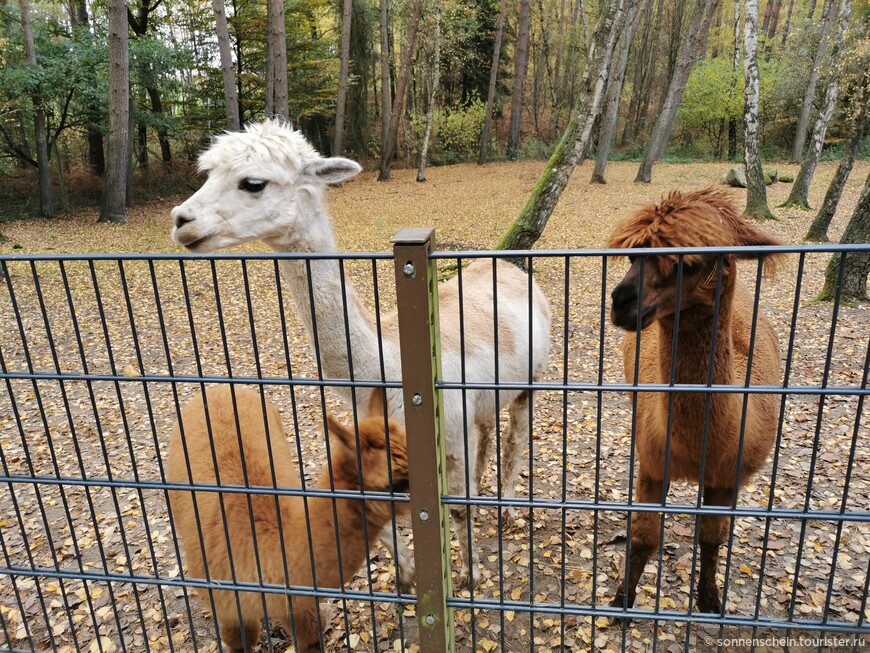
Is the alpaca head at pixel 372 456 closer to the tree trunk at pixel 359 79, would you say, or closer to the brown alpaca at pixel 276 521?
the brown alpaca at pixel 276 521

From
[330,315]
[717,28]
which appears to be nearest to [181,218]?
[330,315]

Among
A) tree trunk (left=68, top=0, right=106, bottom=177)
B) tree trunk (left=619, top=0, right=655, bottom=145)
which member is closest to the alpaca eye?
tree trunk (left=68, top=0, right=106, bottom=177)

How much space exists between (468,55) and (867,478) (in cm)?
2730

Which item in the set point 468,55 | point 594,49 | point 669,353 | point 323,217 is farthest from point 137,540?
point 468,55

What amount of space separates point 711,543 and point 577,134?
19.2ft

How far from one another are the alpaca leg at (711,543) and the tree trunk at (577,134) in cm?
488

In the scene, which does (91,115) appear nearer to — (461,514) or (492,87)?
(492,87)

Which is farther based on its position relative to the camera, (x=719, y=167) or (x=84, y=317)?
(x=719, y=167)

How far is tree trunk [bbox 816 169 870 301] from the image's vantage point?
639 cm

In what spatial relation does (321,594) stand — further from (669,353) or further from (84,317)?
(84,317)

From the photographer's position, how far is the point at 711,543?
2.60m

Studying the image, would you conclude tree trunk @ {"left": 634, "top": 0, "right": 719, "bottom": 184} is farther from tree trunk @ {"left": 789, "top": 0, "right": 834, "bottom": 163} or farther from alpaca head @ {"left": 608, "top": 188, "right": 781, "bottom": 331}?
alpaca head @ {"left": 608, "top": 188, "right": 781, "bottom": 331}

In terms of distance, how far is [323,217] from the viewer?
121 inches

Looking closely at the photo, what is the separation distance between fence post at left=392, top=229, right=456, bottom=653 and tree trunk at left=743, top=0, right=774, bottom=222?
488 inches
